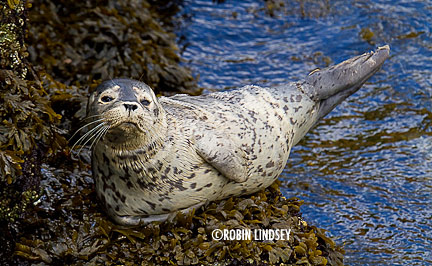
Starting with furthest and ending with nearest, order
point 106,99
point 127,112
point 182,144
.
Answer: point 182,144
point 106,99
point 127,112

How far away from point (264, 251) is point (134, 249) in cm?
85

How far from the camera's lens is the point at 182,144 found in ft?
14.6

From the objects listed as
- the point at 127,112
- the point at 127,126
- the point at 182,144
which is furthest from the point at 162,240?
the point at 127,112

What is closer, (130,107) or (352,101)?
(130,107)

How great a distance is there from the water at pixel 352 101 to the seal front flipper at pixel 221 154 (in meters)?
1.23

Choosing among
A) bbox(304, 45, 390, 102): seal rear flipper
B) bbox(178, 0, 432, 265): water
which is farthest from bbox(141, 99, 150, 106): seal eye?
bbox(178, 0, 432, 265): water

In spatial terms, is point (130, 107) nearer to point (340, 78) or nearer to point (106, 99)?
point (106, 99)

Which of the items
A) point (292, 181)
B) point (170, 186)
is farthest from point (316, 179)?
point (170, 186)

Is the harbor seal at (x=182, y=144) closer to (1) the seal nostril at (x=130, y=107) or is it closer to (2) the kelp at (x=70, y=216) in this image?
(1) the seal nostril at (x=130, y=107)

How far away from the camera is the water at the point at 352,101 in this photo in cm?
557

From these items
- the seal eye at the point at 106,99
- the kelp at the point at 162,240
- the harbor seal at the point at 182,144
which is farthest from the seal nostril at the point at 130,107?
the kelp at the point at 162,240

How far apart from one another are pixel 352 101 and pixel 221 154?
3282 millimetres

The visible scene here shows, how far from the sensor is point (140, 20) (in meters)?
7.86

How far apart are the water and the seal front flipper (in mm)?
1226
